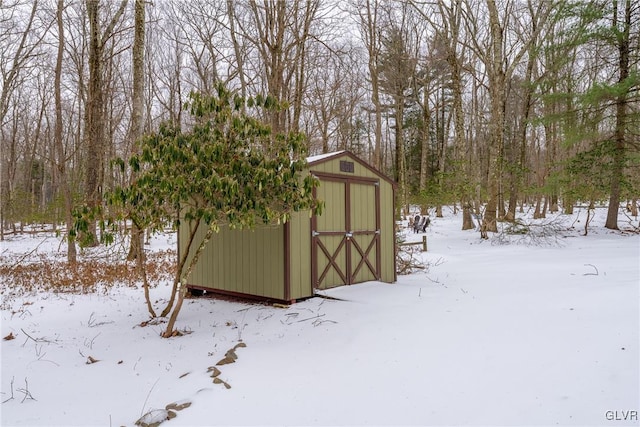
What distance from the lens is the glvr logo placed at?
2711mm

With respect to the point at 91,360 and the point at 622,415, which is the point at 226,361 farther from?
the point at 622,415

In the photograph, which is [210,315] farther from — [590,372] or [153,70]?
[153,70]

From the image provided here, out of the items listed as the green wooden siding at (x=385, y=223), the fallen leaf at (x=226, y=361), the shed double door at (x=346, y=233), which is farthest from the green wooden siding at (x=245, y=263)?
the green wooden siding at (x=385, y=223)

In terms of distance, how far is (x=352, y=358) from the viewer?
13.0 ft

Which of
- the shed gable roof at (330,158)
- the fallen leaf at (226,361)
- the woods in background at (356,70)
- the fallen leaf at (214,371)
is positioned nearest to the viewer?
the fallen leaf at (214,371)

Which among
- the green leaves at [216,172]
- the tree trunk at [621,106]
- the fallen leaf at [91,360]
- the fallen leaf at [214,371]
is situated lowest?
the fallen leaf at [91,360]

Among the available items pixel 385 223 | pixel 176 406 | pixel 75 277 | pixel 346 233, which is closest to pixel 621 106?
pixel 385 223

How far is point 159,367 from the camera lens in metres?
4.10

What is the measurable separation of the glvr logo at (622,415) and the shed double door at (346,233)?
3912 mm

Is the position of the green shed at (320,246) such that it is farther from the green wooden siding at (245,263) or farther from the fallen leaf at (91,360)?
the fallen leaf at (91,360)

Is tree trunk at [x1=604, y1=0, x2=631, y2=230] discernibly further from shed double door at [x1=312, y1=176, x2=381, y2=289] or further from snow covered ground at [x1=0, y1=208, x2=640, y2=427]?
shed double door at [x1=312, y1=176, x2=381, y2=289]

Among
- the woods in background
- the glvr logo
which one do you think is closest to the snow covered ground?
the glvr logo

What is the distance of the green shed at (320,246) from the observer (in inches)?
228

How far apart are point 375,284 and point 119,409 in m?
4.40
